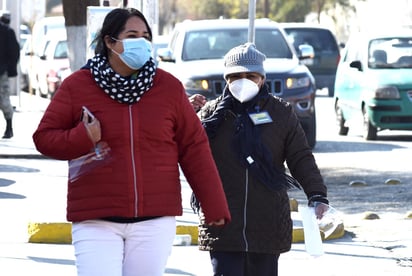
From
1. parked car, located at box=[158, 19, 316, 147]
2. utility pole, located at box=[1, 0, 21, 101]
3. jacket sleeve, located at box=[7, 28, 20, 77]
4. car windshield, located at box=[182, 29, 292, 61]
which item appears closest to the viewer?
parked car, located at box=[158, 19, 316, 147]

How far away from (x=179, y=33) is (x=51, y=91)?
1476 cm

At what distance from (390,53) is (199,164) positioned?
15.5 m

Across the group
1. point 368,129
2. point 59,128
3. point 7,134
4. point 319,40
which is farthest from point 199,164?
point 319,40

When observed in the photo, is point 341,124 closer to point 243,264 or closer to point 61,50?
point 61,50

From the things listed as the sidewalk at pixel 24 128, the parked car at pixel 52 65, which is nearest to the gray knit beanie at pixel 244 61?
the sidewalk at pixel 24 128

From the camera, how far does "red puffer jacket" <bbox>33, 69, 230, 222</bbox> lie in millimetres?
5512

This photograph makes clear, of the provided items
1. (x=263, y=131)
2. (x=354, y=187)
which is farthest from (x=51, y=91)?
(x=263, y=131)

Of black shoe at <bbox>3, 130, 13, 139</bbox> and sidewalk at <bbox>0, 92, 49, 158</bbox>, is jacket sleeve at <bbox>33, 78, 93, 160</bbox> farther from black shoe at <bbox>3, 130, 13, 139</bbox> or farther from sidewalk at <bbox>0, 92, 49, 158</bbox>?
black shoe at <bbox>3, 130, 13, 139</bbox>

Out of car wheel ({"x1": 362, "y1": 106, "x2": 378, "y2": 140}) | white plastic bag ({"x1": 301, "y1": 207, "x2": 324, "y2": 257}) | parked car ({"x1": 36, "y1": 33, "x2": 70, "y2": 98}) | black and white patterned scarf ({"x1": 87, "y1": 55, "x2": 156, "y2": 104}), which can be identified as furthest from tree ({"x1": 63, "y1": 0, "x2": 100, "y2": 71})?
parked car ({"x1": 36, "y1": 33, "x2": 70, "y2": 98})

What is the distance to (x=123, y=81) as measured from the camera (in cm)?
554

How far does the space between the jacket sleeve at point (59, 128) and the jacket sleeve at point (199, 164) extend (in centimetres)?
44

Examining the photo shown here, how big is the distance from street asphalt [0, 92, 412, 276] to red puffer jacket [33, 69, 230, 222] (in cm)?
380

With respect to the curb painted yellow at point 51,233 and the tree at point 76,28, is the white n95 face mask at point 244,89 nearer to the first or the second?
the curb painted yellow at point 51,233

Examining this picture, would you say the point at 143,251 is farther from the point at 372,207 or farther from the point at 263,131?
the point at 372,207
